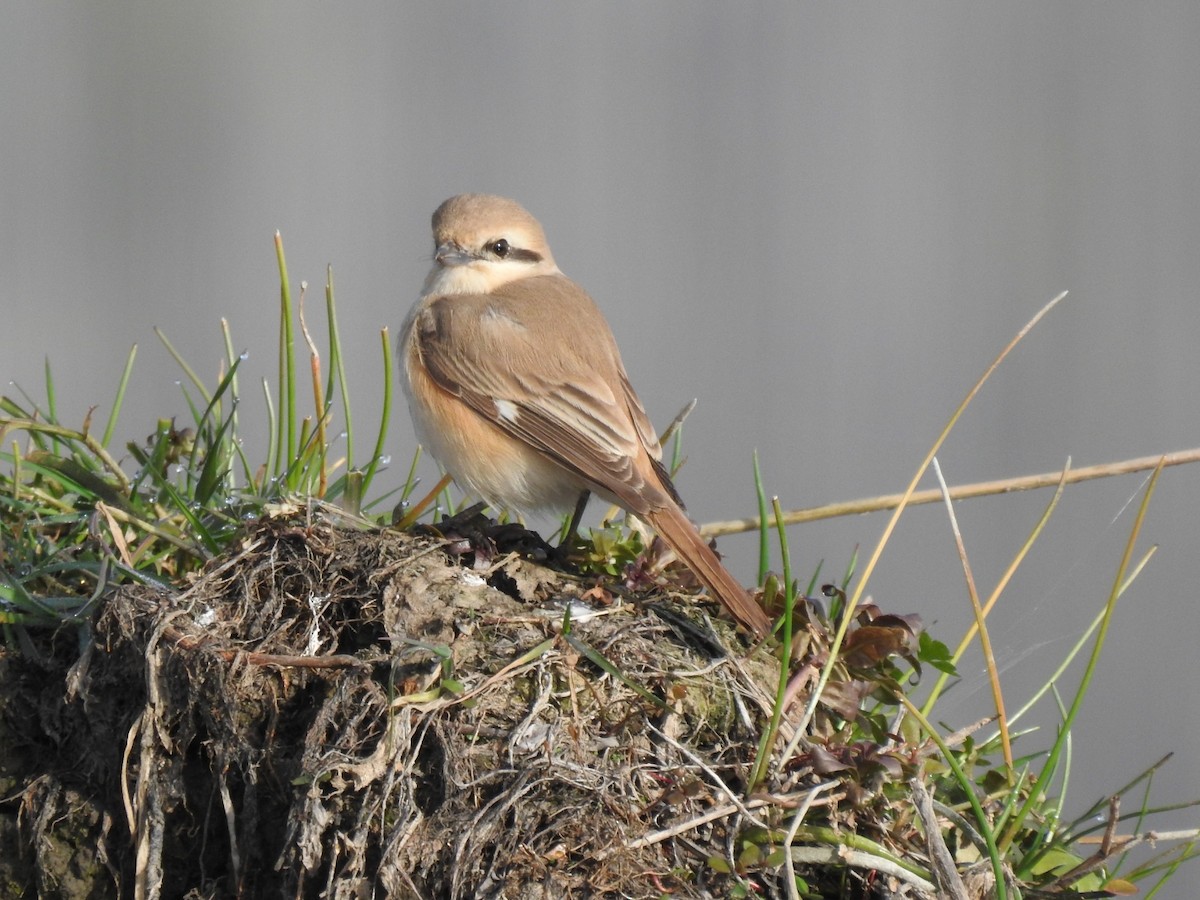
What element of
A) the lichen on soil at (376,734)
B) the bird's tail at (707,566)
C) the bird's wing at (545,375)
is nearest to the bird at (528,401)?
the bird's wing at (545,375)

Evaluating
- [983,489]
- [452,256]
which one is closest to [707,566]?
[983,489]

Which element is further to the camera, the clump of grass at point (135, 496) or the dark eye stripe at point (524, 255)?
the dark eye stripe at point (524, 255)

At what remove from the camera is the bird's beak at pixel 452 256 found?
4414 millimetres

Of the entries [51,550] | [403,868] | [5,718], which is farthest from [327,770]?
[51,550]

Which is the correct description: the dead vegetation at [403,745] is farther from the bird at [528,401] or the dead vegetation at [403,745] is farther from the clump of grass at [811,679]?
the bird at [528,401]

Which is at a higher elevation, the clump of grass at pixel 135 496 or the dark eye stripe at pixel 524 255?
the dark eye stripe at pixel 524 255

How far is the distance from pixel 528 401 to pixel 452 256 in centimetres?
87

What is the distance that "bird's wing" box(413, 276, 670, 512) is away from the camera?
3570mm

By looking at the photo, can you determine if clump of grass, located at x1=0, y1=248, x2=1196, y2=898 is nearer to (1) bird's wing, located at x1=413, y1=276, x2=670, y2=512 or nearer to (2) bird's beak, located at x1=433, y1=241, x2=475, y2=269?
(1) bird's wing, located at x1=413, y1=276, x2=670, y2=512

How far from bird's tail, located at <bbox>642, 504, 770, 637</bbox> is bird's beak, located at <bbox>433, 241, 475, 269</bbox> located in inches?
63.1

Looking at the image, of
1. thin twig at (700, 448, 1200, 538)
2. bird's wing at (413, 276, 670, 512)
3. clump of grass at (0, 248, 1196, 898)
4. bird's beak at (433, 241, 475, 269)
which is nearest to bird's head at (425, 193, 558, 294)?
bird's beak at (433, 241, 475, 269)

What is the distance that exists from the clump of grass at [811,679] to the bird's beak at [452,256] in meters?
0.92

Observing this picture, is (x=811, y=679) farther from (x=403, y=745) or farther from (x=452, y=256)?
(x=452, y=256)

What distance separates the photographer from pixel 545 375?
152 inches
